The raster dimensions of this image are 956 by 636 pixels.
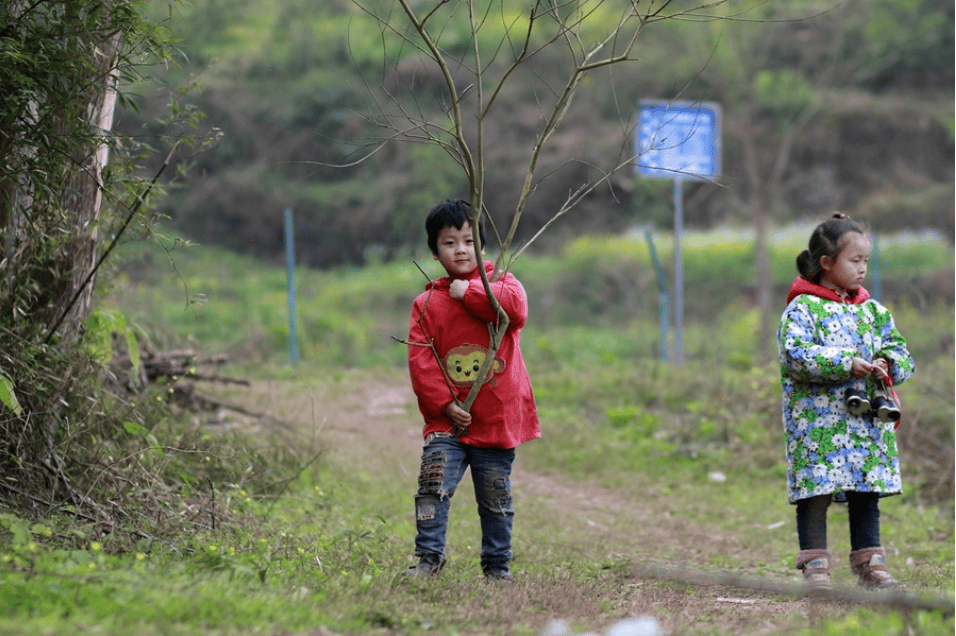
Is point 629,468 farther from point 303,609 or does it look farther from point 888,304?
point 888,304

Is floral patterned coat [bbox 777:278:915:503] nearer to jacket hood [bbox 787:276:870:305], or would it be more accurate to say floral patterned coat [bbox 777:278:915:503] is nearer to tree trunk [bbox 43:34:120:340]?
jacket hood [bbox 787:276:870:305]

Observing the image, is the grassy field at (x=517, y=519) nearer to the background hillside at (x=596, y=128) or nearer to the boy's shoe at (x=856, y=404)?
the boy's shoe at (x=856, y=404)

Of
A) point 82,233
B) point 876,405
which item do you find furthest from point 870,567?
point 82,233

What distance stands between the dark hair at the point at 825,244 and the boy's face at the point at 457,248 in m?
1.42

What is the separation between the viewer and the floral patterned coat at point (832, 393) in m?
3.80

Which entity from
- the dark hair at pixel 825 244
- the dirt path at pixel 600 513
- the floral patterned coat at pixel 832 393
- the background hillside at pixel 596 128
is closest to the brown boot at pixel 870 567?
the floral patterned coat at pixel 832 393

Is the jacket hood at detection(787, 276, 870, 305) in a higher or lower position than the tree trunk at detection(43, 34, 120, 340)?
lower

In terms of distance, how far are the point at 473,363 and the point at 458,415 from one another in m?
0.23

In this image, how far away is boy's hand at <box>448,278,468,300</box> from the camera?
365cm

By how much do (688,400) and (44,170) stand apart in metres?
6.48

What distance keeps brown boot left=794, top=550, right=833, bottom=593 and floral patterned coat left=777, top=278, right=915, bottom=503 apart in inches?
9.2

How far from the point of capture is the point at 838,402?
12.7 feet

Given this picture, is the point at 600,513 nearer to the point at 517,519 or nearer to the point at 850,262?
the point at 517,519

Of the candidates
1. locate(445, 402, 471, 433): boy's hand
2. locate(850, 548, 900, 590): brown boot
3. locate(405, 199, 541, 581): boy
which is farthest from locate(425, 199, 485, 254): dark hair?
locate(850, 548, 900, 590): brown boot
